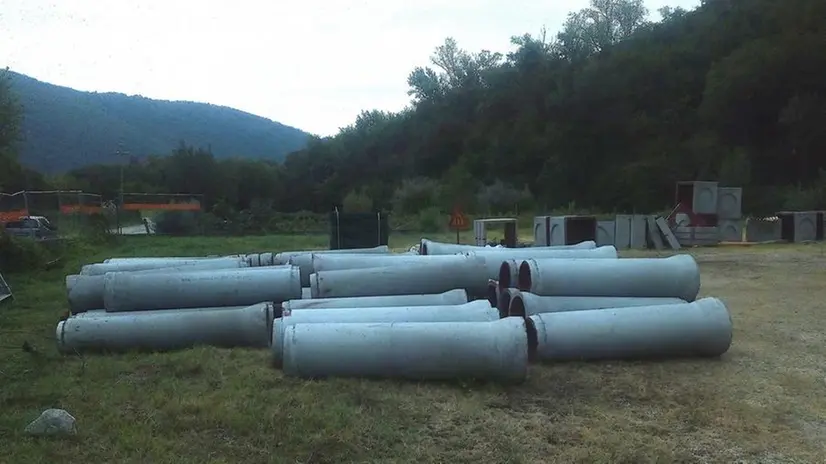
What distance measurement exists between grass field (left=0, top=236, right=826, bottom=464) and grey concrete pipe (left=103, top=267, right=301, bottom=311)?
718mm

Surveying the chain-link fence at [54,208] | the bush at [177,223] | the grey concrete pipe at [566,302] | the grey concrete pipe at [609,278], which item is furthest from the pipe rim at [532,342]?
the bush at [177,223]

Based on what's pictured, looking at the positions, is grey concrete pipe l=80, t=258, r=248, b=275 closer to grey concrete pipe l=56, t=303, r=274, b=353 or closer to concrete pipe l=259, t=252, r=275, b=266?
concrete pipe l=259, t=252, r=275, b=266

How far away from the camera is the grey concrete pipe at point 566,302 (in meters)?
6.01

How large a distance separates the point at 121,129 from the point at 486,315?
66.4 m

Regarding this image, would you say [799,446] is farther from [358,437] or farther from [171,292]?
[171,292]

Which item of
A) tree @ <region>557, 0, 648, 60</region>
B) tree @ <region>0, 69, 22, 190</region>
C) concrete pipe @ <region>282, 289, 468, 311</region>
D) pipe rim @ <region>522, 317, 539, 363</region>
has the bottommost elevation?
pipe rim @ <region>522, 317, 539, 363</region>

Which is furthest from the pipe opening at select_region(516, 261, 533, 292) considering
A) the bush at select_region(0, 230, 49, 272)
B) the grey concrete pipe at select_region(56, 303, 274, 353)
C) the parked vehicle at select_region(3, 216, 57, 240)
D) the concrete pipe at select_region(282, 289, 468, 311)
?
the parked vehicle at select_region(3, 216, 57, 240)

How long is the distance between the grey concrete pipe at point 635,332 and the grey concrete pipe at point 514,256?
113cm

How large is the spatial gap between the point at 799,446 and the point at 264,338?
12.2 feet

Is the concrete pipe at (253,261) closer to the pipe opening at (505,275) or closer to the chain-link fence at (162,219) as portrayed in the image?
the pipe opening at (505,275)

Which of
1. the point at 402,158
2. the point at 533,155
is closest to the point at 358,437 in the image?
the point at 533,155

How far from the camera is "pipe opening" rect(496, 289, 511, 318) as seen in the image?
642cm

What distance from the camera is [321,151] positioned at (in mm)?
61469

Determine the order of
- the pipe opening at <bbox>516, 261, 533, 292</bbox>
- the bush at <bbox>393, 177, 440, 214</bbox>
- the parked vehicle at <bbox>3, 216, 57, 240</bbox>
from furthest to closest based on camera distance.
→ the bush at <bbox>393, 177, 440, 214</bbox> → the parked vehicle at <bbox>3, 216, 57, 240</bbox> → the pipe opening at <bbox>516, 261, 533, 292</bbox>
